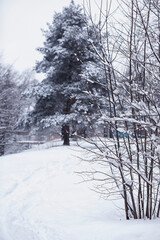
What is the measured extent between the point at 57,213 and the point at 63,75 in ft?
28.0

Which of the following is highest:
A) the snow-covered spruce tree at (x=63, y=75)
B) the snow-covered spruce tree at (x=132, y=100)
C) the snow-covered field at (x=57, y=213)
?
the snow-covered spruce tree at (x=63, y=75)

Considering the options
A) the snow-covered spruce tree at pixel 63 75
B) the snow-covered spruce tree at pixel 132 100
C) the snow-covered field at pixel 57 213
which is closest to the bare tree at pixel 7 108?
the snow-covered spruce tree at pixel 63 75

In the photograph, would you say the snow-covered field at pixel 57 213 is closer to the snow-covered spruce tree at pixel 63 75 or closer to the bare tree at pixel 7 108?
the snow-covered spruce tree at pixel 63 75

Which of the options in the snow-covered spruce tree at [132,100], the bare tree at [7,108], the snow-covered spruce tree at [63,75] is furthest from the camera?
the bare tree at [7,108]

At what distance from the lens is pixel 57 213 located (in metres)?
2.55

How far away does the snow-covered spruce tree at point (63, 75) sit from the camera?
873 cm

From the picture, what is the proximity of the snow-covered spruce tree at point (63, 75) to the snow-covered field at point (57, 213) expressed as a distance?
4327 millimetres

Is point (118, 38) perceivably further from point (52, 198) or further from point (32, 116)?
point (32, 116)

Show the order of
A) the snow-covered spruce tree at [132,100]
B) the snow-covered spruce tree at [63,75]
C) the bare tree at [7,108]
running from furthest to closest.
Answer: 1. the bare tree at [7,108]
2. the snow-covered spruce tree at [63,75]
3. the snow-covered spruce tree at [132,100]

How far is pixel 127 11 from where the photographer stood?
6.84ft

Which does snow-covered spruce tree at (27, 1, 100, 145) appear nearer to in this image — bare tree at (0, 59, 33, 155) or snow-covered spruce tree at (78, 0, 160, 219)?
bare tree at (0, 59, 33, 155)

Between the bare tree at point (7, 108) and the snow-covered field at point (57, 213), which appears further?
the bare tree at point (7, 108)

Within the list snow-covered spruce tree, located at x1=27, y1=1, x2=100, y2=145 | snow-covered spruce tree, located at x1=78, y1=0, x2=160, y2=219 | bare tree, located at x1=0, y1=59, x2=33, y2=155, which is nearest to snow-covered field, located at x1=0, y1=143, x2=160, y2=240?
snow-covered spruce tree, located at x1=78, y1=0, x2=160, y2=219

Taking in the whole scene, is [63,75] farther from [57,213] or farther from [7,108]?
[57,213]
